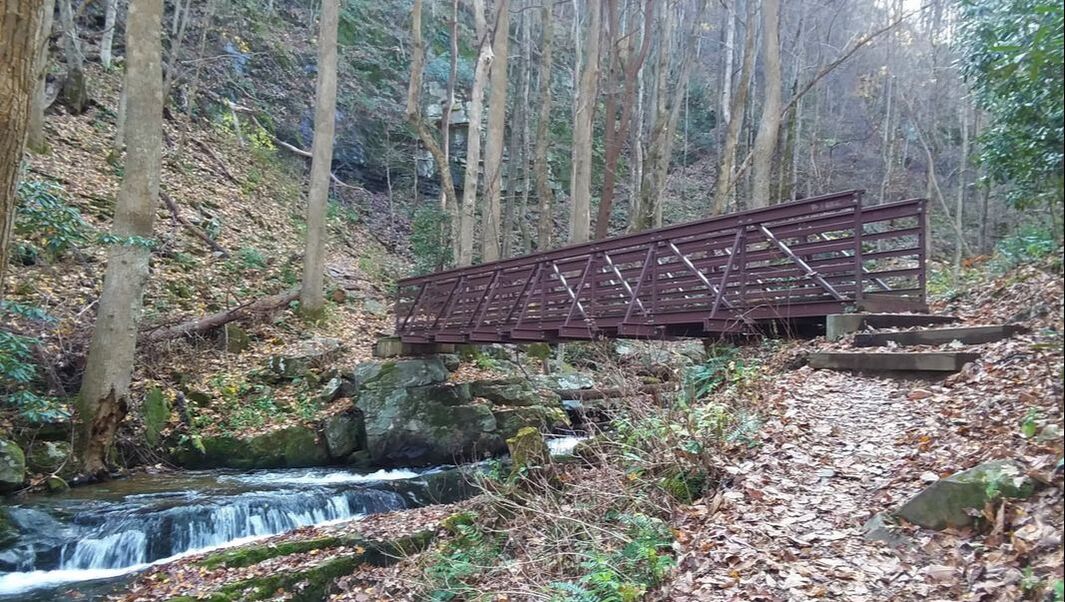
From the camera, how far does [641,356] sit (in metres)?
7.84

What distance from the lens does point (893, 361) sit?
634 cm

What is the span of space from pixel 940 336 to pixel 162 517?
944cm

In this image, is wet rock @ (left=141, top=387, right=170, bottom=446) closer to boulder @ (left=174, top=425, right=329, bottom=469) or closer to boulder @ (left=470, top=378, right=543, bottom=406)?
boulder @ (left=174, top=425, right=329, bottom=469)

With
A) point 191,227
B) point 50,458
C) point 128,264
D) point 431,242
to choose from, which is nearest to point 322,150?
point 191,227

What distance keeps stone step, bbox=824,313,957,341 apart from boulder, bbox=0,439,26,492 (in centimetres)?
1071

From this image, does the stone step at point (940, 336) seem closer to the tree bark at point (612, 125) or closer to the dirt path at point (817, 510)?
the dirt path at point (817, 510)

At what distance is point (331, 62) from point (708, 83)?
29.1 meters

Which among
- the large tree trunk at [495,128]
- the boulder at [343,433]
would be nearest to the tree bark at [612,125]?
the large tree trunk at [495,128]

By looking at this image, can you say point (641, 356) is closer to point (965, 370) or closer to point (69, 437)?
point (965, 370)

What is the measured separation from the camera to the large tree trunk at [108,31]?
1931 centimetres

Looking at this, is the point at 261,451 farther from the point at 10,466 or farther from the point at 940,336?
the point at 940,336

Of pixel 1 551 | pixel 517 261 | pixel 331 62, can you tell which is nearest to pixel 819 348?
pixel 517 261

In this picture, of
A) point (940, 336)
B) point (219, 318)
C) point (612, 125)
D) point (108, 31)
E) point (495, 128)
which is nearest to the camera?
point (940, 336)

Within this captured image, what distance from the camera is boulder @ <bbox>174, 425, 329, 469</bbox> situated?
11.4 meters
